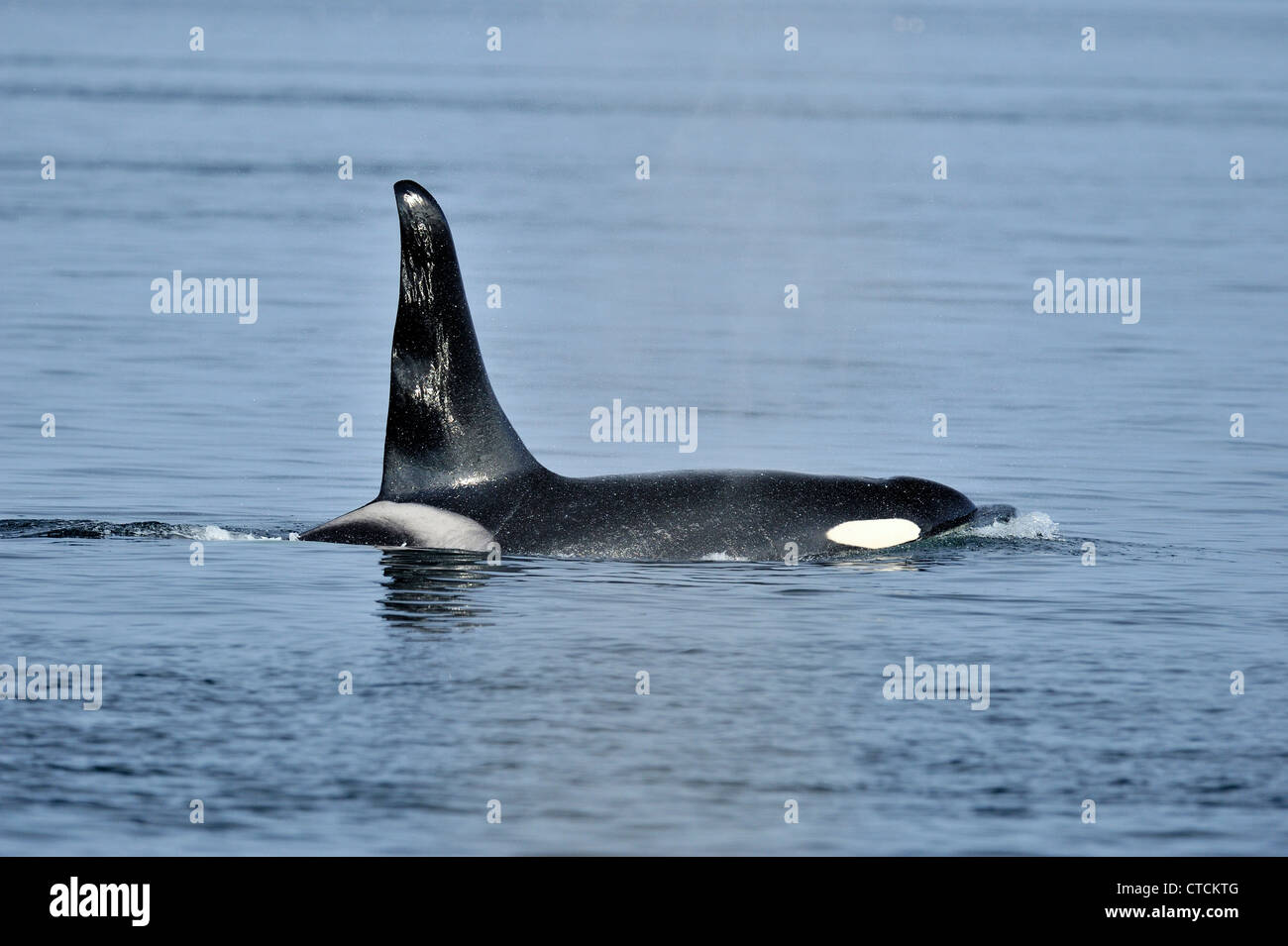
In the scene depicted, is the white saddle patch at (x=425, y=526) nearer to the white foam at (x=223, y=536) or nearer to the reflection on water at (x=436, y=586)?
the reflection on water at (x=436, y=586)

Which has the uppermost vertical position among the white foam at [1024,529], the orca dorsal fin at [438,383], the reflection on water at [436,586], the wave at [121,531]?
the orca dorsal fin at [438,383]

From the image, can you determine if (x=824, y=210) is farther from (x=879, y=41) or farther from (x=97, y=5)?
(x=97, y=5)

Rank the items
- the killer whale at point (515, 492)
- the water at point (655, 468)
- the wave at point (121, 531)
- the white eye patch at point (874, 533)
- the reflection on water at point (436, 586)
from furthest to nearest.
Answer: the wave at point (121, 531) < the white eye patch at point (874, 533) < the killer whale at point (515, 492) < the reflection on water at point (436, 586) < the water at point (655, 468)

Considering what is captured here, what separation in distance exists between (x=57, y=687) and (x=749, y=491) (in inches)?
218

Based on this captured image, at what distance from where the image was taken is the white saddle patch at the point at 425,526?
52.3ft

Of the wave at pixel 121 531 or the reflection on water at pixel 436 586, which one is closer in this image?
the reflection on water at pixel 436 586

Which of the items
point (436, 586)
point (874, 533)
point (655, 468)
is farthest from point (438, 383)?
point (655, 468)

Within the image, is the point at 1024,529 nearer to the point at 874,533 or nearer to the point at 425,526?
the point at 874,533

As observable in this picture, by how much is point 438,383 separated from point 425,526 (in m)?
1.05

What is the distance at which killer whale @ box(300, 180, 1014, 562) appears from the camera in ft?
52.0

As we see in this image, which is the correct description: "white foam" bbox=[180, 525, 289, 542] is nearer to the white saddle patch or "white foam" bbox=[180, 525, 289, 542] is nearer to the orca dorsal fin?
the white saddle patch

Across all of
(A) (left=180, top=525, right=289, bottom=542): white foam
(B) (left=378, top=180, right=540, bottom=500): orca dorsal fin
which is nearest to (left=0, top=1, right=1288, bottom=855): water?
(A) (left=180, top=525, right=289, bottom=542): white foam

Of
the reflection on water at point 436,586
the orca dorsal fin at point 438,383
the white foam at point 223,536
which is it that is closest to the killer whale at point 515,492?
the orca dorsal fin at point 438,383

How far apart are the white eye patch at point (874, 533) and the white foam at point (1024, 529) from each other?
98cm
